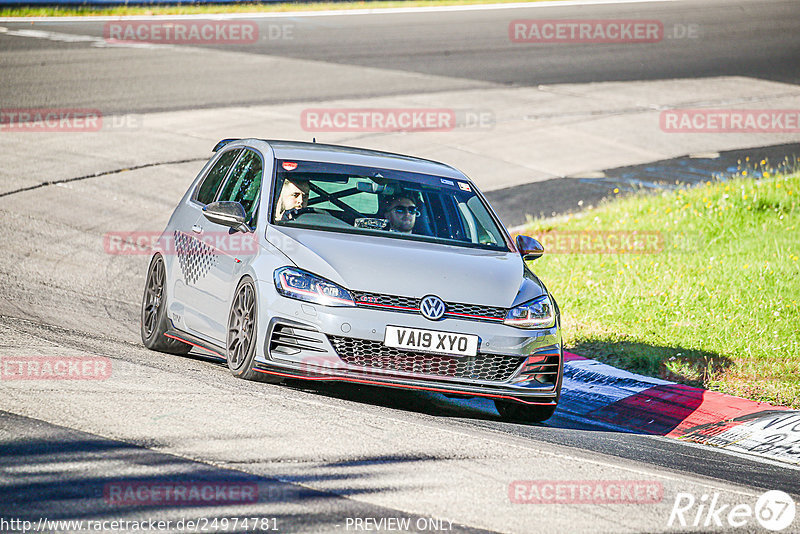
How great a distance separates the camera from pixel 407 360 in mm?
7156

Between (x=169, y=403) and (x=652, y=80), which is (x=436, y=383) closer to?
(x=169, y=403)

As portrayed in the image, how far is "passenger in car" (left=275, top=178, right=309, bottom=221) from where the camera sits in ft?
26.6

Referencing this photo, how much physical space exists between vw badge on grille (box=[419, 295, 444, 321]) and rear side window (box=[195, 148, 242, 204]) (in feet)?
8.55

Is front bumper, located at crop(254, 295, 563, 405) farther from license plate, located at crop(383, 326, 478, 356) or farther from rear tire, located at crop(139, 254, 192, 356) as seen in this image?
rear tire, located at crop(139, 254, 192, 356)

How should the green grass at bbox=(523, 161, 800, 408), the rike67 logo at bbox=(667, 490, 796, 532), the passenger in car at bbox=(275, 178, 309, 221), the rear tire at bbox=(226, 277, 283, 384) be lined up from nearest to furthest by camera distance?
the rike67 logo at bbox=(667, 490, 796, 532) → the rear tire at bbox=(226, 277, 283, 384) → the passenger in car at bbox=(275, 178, 309, 221) → the green grass at bbox=(523, 161, 800, 408)

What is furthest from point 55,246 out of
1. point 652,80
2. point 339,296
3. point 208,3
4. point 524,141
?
point 208,3

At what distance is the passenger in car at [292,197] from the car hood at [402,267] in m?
0.32

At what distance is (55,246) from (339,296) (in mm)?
6410
